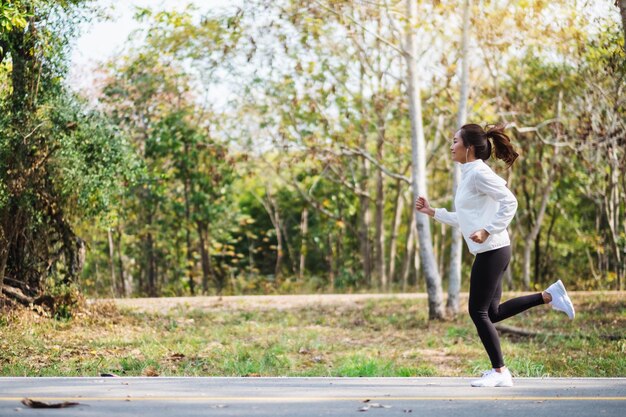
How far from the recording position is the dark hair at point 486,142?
670 cm

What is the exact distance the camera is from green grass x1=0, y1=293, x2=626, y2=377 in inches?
368

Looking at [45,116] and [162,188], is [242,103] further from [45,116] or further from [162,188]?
[45,116]

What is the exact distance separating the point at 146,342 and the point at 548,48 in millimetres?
13407

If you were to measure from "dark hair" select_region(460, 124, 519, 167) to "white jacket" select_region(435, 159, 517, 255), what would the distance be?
0.13 meters

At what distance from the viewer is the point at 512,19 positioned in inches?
657

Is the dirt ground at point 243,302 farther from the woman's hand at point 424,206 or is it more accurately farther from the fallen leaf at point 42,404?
the fallen leaf at point 42,404

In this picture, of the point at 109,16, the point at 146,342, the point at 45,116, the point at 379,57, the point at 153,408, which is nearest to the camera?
the point at 153,408

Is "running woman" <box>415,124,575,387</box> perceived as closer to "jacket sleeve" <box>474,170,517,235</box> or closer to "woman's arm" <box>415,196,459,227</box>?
"jacket sleeve" <box>474,170,517,235</box>

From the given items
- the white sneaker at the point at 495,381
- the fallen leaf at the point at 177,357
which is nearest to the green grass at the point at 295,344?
the fallen leaf at the point at 177,357

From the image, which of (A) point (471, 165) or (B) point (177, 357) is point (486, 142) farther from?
(B) point (177, 357)

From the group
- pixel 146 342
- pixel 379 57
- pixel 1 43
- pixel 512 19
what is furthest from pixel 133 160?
pixel 379 57

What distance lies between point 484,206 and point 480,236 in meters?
0.32

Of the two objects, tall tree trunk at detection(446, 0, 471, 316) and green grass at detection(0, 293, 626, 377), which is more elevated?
tall tree trunk at detection(446, 0, 471, 316)

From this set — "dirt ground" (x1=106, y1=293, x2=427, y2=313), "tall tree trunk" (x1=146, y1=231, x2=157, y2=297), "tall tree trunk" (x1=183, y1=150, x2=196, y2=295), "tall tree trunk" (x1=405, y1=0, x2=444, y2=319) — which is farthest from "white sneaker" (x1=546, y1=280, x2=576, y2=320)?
"tall tree trunk" (x1=146, y1=231, x2=157, y2=297)
